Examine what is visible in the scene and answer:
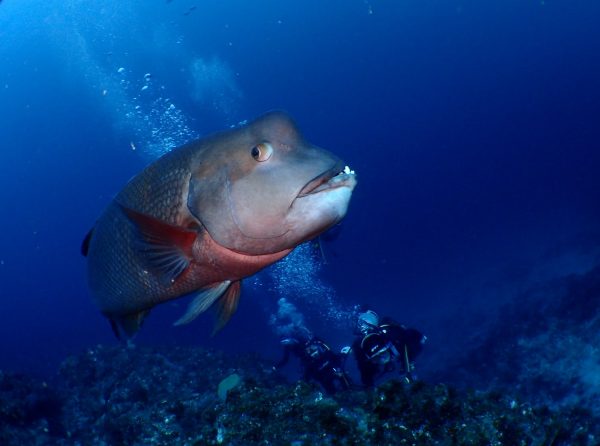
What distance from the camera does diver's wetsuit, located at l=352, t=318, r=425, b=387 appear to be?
7004 millimetres

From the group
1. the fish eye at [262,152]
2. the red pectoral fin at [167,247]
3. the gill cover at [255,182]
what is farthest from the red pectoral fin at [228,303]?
the fish eye at [262,152]

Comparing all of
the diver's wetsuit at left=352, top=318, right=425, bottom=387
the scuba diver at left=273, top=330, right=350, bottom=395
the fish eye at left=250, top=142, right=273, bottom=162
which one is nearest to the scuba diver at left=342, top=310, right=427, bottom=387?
the diver's wetsuit at left=352, top=318, right=425, bottom=387

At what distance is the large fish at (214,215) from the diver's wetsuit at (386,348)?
16.7ft

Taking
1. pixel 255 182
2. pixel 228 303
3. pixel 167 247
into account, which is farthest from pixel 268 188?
pixel 228 303

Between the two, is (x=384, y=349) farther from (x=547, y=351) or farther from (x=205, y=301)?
(x=547, y=351)

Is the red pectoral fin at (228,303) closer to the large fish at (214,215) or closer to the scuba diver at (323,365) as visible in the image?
the large fish at (214,215)

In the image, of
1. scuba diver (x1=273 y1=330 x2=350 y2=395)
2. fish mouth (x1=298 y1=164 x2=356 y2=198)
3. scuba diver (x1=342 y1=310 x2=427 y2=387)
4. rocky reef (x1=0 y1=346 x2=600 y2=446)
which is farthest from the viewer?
scuba diver (x1=273 y1=330 x2=350 y2=395)

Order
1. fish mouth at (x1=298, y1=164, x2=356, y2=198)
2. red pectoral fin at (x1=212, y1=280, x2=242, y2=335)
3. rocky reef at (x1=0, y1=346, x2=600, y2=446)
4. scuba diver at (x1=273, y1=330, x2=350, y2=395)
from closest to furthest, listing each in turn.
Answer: fish mouth at (x1=298, y1=164, x2=356, y2=198) < red pectoral fin at (x1=212, y1=280, x2=242, y2=335) < rocky reef at (x1=0, y1=346, x2=600, y2=446) < scuba diver at (x1=273, y1=330, x2=350, y2=395)

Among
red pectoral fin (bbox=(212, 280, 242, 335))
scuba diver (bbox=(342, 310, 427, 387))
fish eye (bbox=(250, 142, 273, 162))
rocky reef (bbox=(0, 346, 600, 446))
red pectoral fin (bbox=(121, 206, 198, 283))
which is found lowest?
rocky reef (bbox=(0, 346, 600, 446))

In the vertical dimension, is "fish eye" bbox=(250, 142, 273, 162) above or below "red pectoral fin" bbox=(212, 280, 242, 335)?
above

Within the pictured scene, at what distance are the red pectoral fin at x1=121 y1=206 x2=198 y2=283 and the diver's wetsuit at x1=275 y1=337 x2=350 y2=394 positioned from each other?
661cm

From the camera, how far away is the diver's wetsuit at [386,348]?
7.00 meters

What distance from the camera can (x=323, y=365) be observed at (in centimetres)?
828

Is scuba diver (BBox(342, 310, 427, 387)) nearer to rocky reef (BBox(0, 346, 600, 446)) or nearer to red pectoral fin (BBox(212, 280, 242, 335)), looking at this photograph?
rocky reef (BBox(0, 346, 600, 446))
